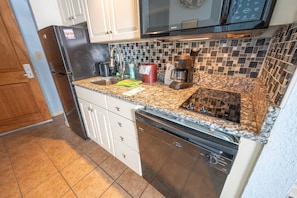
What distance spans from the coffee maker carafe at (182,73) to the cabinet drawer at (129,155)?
2.40 ft

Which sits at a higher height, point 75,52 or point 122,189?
point 75,52

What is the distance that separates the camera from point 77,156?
5.11ft

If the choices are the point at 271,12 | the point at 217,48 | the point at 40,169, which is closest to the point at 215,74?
the point at 217,48

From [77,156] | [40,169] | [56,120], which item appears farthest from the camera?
[56,120]

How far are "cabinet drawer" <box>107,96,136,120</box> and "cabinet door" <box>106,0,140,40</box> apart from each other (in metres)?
0.58

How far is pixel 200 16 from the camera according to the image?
2.18 ft

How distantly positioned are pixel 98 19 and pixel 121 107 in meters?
0.96

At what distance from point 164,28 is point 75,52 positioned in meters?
1.13

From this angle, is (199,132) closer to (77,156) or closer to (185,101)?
(185,101)

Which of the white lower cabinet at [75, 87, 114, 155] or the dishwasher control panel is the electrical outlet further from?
the dishwasher control panel

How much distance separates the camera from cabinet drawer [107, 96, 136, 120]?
98cm

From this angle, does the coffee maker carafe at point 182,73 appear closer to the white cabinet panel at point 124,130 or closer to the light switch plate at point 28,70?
the white cabinet panel at point 124,130

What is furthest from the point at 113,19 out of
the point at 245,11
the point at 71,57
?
the point at 245,11

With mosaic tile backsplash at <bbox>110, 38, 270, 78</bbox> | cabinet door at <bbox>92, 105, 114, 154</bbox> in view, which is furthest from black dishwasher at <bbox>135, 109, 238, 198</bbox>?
mosaic tile backsplash at <bbox>110, 38, 270, 78</bbox>
